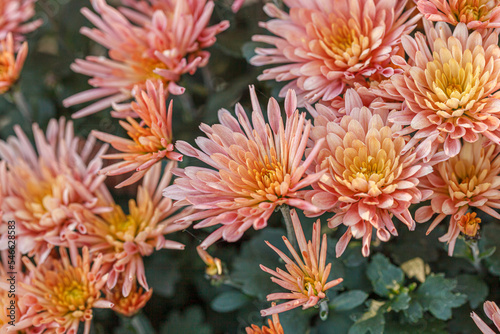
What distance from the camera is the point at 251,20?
0.99 m

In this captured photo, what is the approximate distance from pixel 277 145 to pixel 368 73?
0.50 feet

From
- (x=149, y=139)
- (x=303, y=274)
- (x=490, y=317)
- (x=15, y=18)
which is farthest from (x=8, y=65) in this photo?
(x=490, y=317)

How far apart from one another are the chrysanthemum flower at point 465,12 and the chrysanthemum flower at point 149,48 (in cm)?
32

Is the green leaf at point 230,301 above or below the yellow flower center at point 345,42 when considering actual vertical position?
below

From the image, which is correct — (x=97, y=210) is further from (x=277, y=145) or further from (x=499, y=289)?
(x=499, y=289)

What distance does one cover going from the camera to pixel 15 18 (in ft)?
3.20

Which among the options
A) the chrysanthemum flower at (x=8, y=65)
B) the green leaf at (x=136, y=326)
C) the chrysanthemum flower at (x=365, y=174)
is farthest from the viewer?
the chrysanthemum flower at (x=8, y=65)

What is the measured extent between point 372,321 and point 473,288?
6.5 inches

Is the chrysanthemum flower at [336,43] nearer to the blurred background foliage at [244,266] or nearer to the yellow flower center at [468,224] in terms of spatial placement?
the blurred background foliage at [244,266]

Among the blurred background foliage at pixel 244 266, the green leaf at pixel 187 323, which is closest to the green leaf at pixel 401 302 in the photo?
the blurred background foliage at pixel 244 266

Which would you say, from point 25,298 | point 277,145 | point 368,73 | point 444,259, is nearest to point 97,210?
point 25,298

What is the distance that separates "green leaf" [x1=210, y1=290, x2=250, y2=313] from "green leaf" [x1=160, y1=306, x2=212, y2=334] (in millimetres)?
85

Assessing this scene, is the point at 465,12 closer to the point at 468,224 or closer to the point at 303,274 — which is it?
the point at 468,224

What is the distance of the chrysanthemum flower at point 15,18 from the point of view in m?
0.97
